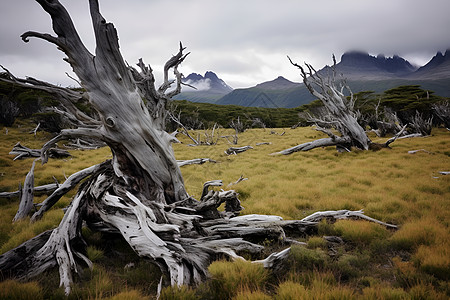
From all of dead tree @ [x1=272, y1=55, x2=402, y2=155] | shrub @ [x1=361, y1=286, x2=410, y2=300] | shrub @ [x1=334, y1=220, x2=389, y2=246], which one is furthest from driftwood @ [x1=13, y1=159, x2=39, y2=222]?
dead tree @ [x1=272, y1=55, x2=402, y2=155]

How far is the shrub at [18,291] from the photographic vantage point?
2170mm

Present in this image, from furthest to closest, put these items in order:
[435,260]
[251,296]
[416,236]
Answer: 1. [416,236]
2. [435,260]
3. [251,296]

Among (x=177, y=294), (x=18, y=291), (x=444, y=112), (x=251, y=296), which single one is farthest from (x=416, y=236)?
(x=444, y=112)

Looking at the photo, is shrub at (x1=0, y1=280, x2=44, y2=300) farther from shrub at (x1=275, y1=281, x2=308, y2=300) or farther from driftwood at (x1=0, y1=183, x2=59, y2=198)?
driftwood at (x1=0, y1=183, x2=59, y2=198)

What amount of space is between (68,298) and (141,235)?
0.94 m

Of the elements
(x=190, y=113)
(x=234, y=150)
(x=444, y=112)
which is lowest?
(x=234, y=150)

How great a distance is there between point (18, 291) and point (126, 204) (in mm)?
1466

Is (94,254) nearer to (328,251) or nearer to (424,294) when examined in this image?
(328,251)

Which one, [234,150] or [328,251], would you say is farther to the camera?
[234,150]

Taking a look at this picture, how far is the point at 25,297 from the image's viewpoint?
220cm

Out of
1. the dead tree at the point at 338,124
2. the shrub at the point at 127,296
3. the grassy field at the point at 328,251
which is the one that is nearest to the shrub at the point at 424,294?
the grassy field at the point at 328,251

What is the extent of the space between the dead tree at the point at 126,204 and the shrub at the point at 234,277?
183mm

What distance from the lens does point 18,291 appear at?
2227 millimetres

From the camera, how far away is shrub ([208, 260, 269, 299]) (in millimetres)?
2434
